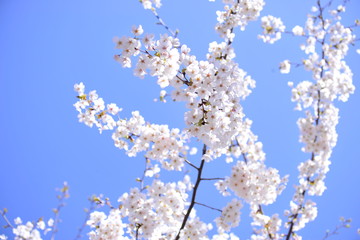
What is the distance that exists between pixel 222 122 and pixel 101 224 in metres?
3.16

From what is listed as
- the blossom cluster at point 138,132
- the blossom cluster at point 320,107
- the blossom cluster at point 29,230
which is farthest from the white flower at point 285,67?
the blossom cluster at point 29,230

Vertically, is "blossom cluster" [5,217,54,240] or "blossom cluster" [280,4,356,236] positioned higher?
"blossom cluster" [280,4,356,236]


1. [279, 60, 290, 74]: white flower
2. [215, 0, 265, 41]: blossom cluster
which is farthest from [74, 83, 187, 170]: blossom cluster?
[279, 60, 290, 74]: white flower

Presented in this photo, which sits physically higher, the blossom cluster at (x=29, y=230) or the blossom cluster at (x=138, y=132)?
the blossom cluster at (x=138, y=132)

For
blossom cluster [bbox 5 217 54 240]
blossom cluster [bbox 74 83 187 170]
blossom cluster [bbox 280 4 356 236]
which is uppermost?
blossom cluster [bbox 280 4 356 236]

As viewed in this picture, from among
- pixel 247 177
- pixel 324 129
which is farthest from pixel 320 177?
pixel 247 177

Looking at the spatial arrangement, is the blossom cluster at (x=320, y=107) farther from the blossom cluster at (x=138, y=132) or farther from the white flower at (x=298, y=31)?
the blossom cluster at (x=138, y=132)

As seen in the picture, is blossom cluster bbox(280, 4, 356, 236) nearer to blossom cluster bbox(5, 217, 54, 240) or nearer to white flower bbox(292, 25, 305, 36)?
white flower bbox(292, 25, 305, 36)

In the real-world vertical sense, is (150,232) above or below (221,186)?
below

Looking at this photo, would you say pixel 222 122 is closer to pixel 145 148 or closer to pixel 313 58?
pixel 145 148

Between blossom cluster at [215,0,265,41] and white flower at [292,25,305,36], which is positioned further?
white flower at [292,25,305,36]

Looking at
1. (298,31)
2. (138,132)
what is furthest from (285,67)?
(138,132)

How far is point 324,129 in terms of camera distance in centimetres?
521

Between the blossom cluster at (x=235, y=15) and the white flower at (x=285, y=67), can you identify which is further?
the white flower at (x=285, y=67)
